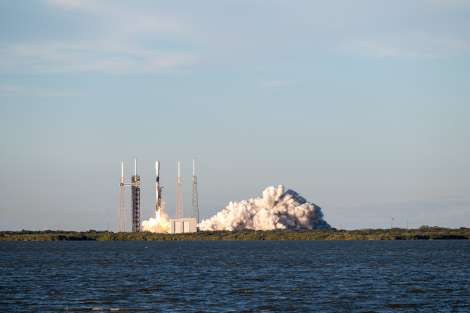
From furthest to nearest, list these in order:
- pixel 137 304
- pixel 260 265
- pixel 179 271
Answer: pixel 260 265, pixel 179 271, pixel 137 304

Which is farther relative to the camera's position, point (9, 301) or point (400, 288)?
point (400, 288)

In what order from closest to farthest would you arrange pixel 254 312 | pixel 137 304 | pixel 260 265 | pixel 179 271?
pixel 254 312
pixel 137 304
pixel 179 271
pixel 260 265

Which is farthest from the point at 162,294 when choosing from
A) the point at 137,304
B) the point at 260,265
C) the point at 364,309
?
the point at 260,265

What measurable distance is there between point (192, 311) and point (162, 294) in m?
11.2

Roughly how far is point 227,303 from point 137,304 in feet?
19.7

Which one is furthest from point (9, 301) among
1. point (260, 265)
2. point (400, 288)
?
point (260, 265)

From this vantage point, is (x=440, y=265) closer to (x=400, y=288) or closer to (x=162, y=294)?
(x=400, y=288)

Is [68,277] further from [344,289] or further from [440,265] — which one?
[440,265]

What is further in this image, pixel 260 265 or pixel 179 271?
pixel 260 265

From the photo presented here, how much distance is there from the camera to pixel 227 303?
205ft

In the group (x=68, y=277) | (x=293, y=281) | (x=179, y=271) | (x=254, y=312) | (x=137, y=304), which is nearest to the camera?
(x=254, y=312)

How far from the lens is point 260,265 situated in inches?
4350

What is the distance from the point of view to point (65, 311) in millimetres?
58000

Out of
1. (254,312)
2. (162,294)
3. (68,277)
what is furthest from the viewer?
(68,277)
